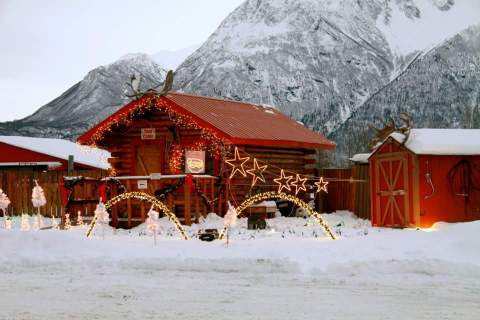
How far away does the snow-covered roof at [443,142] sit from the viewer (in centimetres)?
1633

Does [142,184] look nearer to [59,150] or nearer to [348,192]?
[348,192]

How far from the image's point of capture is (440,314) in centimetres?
761

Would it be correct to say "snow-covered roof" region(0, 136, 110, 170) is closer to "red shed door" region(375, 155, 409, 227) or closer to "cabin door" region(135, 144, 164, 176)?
"cabin door" region(135, 144, 164, 176)

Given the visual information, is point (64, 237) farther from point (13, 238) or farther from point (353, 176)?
point (353, 176)

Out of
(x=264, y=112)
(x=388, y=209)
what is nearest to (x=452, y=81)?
(x=264, y=112)

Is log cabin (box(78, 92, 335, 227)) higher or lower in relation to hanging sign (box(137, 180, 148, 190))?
higher

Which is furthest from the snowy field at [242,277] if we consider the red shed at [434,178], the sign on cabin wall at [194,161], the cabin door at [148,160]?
the cabin door at [148,160]

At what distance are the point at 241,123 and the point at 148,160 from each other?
3283 mm

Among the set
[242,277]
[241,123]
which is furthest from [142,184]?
[242,277]

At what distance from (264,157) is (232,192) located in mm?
1929

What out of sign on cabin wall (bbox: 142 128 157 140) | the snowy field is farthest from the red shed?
sign on cabin wall (bbox: 142 128 157 140)

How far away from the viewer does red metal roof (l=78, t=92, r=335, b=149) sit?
20.6 m

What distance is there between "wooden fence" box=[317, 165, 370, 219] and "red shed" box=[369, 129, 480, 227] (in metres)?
4.20

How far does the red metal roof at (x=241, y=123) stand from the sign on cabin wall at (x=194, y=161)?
90cm
